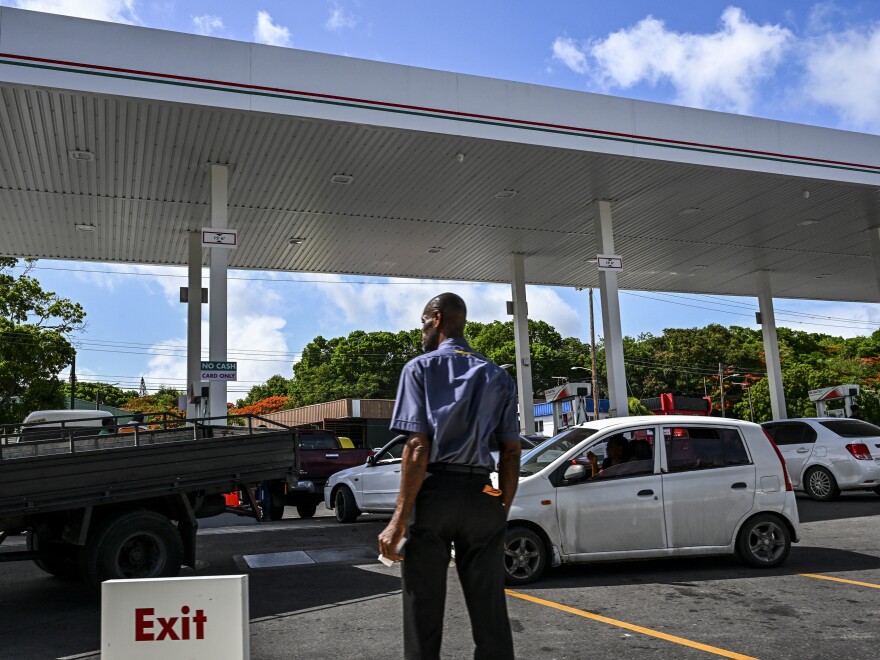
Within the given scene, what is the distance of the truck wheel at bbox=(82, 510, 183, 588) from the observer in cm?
729

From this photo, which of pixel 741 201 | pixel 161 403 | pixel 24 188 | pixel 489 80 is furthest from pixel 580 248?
pixel 161 403

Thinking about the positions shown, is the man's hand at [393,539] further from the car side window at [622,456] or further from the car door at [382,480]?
the car door at [382,480]

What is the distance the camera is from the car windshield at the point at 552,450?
841 centimetres

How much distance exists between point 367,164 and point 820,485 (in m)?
10.1

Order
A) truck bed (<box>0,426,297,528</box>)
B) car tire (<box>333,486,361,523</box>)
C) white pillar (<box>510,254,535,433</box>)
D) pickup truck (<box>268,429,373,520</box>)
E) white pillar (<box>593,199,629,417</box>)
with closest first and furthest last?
1. truck bed (<box>0,426,297,528</box>)
2. car tire (<box>333,486,361,523</box>)
3. pickup truck (<box>268,429,373,520</box>)
4. white pillar (<box>593,199,629,417</box>)
5. white pillar (<box>510,254,535,433</box>)

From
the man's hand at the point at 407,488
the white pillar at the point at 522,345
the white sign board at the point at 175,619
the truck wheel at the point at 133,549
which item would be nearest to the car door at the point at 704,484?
the truck wheel at the point at 133,549

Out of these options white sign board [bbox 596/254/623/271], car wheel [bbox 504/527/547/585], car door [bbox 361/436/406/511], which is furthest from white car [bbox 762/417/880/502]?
car wheel [bbox 504/527/547/585]

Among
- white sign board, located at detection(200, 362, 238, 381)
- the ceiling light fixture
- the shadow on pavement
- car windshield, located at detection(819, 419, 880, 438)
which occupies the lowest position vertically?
the shadow on pavement

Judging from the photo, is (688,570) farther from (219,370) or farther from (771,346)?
(771,346)

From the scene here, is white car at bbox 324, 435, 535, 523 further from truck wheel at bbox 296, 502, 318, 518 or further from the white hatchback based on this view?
the white hatchback

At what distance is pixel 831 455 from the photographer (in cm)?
1471

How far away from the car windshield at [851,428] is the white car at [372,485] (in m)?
5.54

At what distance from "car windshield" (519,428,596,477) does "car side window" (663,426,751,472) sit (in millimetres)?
813

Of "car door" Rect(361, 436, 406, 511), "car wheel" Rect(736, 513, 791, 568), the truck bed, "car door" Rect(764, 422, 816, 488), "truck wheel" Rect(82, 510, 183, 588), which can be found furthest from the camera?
"car door" Rect(764, 422, 816, 488)
